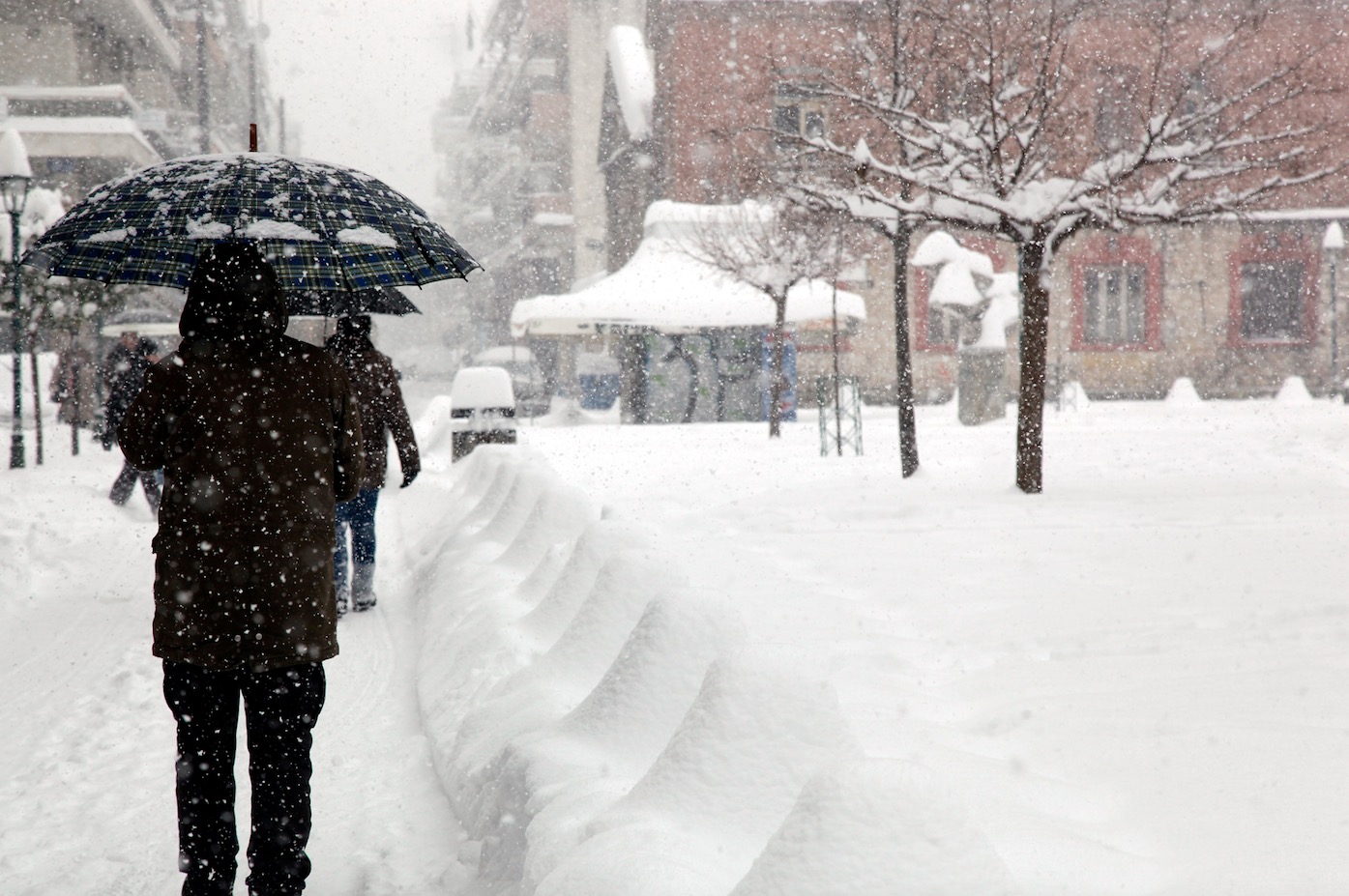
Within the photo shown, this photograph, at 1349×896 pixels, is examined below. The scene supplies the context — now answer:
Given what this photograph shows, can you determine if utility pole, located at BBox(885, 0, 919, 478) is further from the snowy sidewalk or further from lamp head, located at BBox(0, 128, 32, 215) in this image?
lamp head, located at BBox(0, 128, 32, 215)

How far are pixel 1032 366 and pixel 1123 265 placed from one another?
22.5 m

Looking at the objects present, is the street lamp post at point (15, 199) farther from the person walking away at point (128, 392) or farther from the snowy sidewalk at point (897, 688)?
the snowy sidewalk at point (897, 688)

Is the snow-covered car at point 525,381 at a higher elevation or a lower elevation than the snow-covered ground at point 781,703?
higher

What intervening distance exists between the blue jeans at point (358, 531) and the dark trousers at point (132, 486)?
4627 mm

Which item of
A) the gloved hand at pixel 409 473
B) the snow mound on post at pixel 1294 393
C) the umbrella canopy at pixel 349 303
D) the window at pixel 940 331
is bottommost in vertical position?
the gloved hand at pixel 409 473

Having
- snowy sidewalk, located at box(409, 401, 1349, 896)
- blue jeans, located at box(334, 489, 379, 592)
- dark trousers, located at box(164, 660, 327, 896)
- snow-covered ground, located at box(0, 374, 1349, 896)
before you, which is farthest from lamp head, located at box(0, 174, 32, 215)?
dark trousers, located at box(164, 660, 327, 896)

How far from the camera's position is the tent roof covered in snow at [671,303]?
71.5 feet

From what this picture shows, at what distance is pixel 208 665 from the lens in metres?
2.90

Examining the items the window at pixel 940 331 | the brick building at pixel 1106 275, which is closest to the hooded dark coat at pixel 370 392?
the brick building at pixel 1106 275

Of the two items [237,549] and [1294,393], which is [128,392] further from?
[1294,393]

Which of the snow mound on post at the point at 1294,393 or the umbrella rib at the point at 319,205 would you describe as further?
the snow mound on post at the point at 1294,393

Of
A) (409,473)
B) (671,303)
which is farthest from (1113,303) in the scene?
(409,473)

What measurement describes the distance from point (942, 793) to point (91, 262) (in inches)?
127

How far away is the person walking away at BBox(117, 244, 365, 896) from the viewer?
9.57 ft
